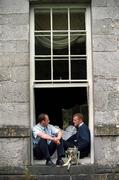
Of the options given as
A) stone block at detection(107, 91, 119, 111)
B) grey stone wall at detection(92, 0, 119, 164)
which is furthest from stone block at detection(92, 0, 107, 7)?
stone block at detection(107, 91, 119, 111)

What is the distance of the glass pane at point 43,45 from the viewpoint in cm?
1116

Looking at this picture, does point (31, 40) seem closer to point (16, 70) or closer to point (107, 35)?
point (16, 70)

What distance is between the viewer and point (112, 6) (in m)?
11.0

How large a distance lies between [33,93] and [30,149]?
1115 mm

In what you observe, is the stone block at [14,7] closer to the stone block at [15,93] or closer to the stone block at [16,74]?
the stone block at [16,74]

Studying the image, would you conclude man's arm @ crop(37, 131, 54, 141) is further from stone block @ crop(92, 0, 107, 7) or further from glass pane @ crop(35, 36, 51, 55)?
stone block @ crop(92, 0, 107, 7)

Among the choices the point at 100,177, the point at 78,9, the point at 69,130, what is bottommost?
the point at 100,177

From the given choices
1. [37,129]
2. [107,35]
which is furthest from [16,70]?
[107,35]

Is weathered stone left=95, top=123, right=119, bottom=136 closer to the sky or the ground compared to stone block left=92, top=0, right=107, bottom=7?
closer to the ground

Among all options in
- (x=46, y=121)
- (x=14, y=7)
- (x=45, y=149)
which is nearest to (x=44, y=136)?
(x=45, y=149)

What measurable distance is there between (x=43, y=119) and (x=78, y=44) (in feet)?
5.54

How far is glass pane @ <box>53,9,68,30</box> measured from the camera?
441 inches

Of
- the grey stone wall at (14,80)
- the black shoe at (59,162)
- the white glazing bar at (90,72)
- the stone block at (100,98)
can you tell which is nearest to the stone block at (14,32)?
the grey stone wall at (14,80)

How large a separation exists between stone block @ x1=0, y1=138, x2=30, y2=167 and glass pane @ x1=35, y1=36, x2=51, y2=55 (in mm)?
1816
